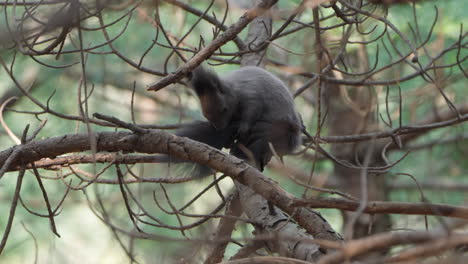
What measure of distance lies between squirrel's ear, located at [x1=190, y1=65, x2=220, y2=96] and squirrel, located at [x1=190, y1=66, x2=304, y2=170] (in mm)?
27

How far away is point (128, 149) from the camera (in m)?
2.39

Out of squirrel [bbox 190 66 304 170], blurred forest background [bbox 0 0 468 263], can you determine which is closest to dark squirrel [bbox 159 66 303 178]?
squirrel [bbox 190 66 304 170]

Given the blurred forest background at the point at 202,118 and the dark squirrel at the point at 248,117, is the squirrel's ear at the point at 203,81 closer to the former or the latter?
the dark squirrel at the point at 248,117

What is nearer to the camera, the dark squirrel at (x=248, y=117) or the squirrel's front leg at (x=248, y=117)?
the dark squirrel at (x=248, y=117)

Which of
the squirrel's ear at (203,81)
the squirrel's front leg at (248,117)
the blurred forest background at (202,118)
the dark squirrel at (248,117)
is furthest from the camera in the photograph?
the blurred forest background at (202,118)

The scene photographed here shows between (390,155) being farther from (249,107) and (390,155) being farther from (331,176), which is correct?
(249,107)

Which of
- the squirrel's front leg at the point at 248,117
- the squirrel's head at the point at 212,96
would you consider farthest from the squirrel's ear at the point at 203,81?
the squirrel's front leg at the point at 248,117

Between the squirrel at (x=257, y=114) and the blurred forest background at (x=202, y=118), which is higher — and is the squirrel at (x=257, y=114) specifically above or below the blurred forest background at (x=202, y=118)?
below

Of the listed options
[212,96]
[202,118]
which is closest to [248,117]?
[212,96]

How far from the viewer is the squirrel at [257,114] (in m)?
3.33

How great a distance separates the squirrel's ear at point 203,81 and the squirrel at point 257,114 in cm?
3

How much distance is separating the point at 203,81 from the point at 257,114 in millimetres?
459

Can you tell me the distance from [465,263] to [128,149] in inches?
63.7

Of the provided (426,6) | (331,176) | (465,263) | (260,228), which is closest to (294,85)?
(331,176)
